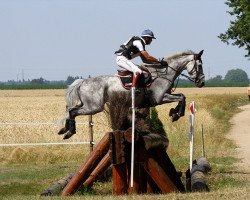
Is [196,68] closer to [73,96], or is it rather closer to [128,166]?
[73,96]

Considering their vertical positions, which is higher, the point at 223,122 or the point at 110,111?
the point at 110,111

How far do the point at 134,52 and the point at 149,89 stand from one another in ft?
3.36

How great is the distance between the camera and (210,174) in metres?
16.5

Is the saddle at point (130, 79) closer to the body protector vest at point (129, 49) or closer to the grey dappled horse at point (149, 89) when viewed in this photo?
the grey dappled horse at point (149, 89)

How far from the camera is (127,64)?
14609 mm

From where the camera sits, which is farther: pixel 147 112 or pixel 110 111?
pixel 147 112

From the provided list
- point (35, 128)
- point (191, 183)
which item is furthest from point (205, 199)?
point (35, 128)

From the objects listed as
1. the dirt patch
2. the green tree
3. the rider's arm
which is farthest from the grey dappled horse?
the green tree

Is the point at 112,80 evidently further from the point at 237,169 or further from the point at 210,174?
the point at 237,169

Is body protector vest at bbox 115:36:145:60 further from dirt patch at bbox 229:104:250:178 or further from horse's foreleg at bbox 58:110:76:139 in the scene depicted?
dirt patch at bbox 229:104:250:178

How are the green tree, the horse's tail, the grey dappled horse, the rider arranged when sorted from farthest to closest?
the green tree → the horse's tail → the grey dappled horse → the rider

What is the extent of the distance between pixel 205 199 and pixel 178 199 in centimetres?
40

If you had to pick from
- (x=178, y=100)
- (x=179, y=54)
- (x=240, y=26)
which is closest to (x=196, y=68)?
(x=179, y=54)

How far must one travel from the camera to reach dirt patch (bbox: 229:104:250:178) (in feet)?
67.7
